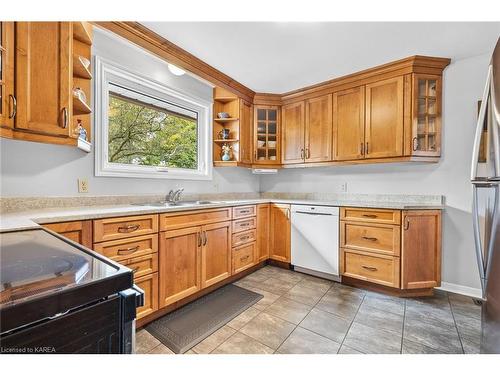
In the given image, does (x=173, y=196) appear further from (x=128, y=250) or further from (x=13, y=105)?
(x=13, y=105)

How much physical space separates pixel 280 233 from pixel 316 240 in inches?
20.0

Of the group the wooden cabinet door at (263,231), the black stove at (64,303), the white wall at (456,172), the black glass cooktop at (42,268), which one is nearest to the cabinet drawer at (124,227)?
the black glass cooktop at (42,268)

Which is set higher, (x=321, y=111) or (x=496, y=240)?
(x=321, y=111)

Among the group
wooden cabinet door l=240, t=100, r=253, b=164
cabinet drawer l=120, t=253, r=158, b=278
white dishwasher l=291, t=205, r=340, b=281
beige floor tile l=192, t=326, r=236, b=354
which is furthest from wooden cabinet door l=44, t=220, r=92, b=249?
white dishwasher l=291, t=205, r=340, b=281

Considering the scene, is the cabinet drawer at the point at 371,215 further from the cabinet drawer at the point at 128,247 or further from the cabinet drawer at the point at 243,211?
the cabinet drawer at the point at 128,247

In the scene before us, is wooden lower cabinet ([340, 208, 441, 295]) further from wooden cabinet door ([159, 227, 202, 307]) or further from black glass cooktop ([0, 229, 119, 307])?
black glass cooktop ([0, 229, 119, 307])

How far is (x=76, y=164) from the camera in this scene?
1851mm

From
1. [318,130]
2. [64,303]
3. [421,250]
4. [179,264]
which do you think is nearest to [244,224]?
[179,264]

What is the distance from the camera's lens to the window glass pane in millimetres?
2209

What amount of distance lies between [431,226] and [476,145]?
3.92 ft

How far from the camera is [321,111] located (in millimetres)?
3035
